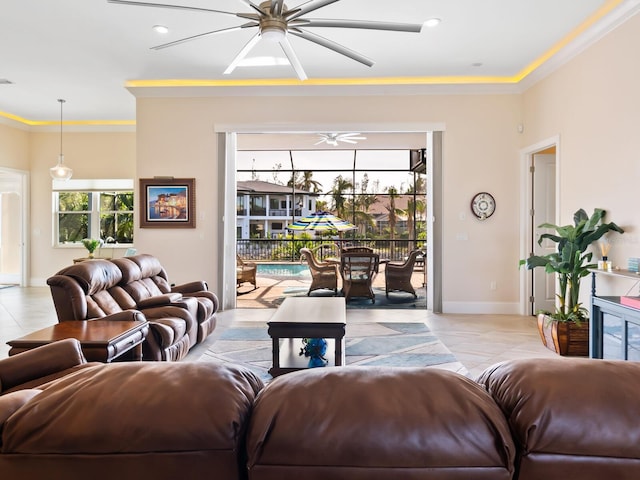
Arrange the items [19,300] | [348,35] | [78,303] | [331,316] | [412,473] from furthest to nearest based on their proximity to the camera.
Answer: [19,300]
[348,35]
[331,316]
[78,303]
[412,473]

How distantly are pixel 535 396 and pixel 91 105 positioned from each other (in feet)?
27.3

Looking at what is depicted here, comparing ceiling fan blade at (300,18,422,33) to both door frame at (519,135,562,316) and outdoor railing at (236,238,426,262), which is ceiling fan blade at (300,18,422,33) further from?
outdoor railing at (236,238,426,262)

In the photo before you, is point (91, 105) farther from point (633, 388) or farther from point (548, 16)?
point (633, 388)

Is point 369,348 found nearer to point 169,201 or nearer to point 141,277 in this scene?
point 141,277

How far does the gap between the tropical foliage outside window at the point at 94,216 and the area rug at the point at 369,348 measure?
487cm

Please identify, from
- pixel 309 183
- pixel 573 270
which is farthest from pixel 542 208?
pixel 309 183

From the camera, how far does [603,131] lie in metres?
4.14

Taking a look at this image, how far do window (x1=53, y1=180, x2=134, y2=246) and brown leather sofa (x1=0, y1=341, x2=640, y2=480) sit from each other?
876 centimetres

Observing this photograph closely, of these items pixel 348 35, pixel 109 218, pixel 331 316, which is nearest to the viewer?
pixel 331 316

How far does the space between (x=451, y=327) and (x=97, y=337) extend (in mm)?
4053

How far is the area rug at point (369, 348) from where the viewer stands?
3.81m

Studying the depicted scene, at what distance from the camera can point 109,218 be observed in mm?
8852

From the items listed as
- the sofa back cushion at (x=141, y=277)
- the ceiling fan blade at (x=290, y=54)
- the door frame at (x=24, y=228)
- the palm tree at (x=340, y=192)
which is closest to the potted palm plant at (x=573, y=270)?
the ceiling fan blade at (x=290, y=54)

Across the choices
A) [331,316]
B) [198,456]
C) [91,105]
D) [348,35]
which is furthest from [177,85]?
[198,456]
